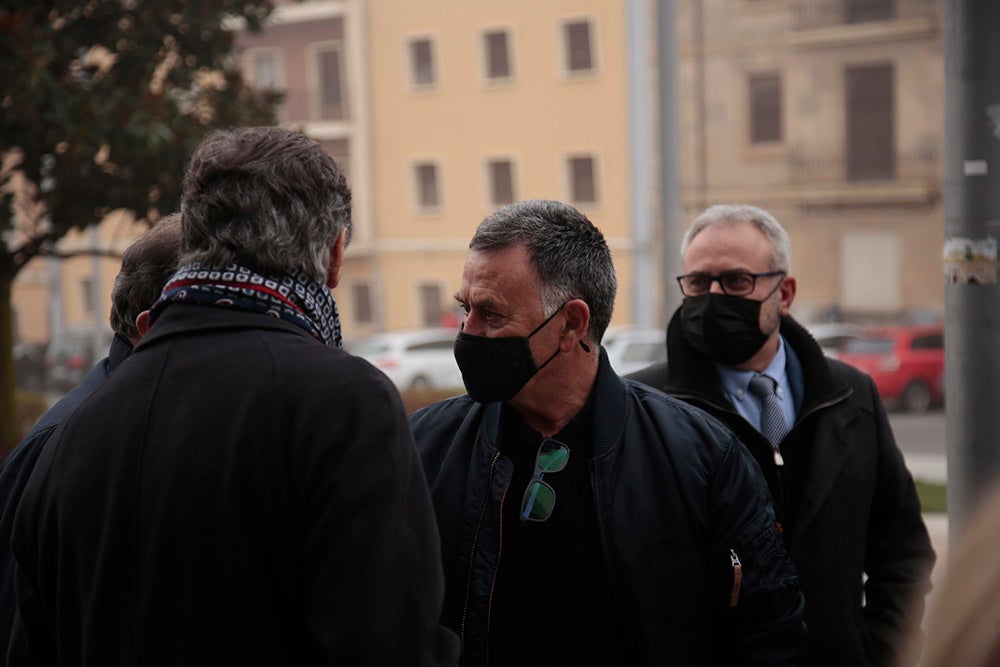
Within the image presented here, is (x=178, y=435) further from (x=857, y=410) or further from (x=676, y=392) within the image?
(x=857, y=410)

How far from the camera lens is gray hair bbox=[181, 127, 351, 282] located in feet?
6.51

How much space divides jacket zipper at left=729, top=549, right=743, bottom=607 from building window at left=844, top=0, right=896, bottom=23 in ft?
94.6

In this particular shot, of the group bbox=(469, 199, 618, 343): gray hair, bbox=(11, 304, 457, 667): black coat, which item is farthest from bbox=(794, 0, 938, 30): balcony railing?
bbox=(11, 304, 457, 667): black coat

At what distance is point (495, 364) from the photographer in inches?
106

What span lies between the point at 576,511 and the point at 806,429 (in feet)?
3.08

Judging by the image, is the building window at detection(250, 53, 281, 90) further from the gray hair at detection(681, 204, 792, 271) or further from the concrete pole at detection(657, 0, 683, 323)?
the gray hair at detection(681, 204, 792, 271)

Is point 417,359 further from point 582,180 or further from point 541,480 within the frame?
point 541,480

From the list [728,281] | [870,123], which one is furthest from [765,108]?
[728,281]

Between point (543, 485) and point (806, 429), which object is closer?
point (543, 485)

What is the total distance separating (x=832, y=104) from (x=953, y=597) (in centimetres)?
2993

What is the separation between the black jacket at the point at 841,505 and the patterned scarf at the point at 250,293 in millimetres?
1436

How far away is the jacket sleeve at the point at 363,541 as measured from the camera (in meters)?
1.81

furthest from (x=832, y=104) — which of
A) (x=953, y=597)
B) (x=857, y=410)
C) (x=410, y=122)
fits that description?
(x=953, y=597)

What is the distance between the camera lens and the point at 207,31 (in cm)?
1076
